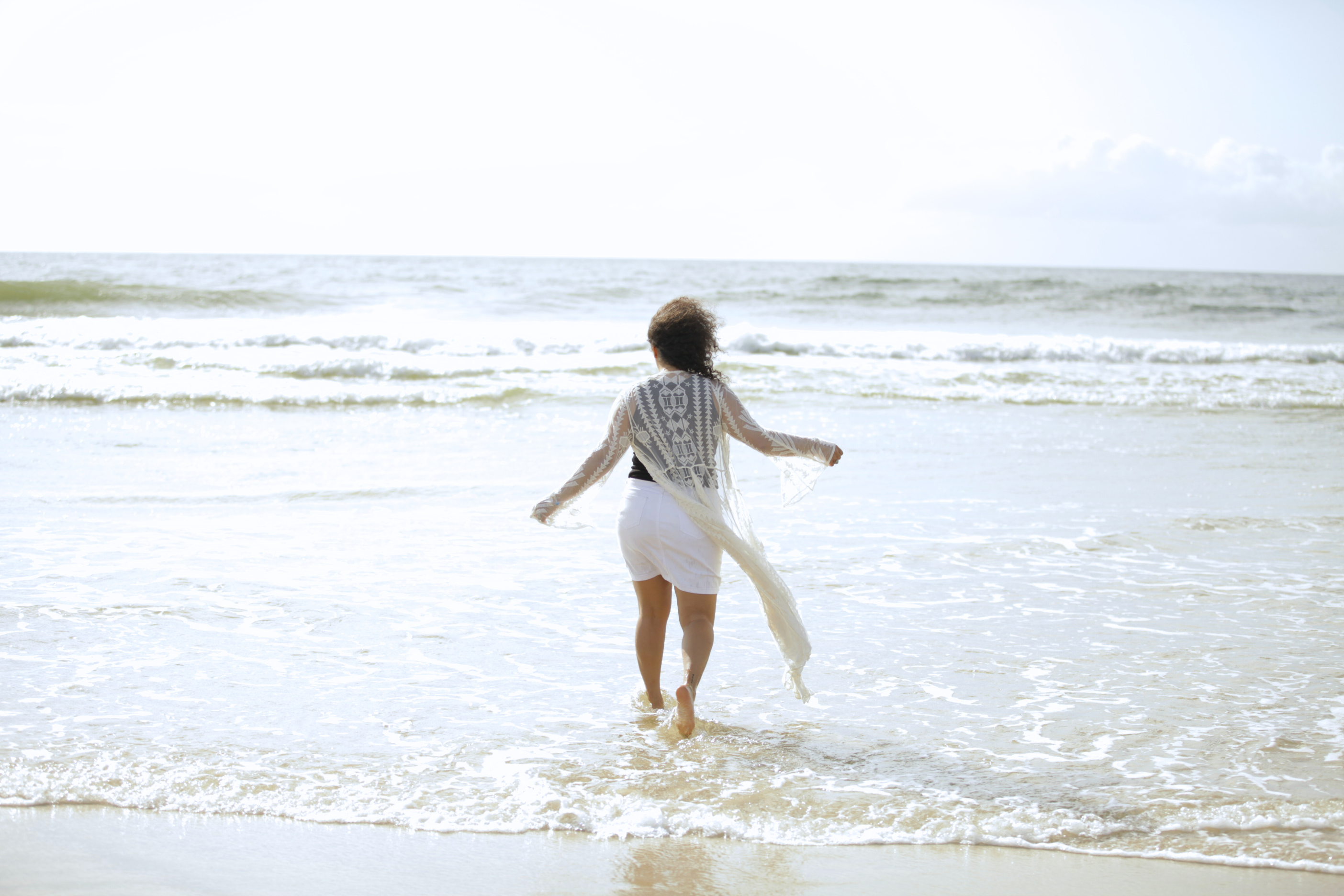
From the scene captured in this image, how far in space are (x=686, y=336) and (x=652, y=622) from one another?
109cm

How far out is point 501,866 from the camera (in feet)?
9.43

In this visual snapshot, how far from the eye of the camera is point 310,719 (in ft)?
12.6

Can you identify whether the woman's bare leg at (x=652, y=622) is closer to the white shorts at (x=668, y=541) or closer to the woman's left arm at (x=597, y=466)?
the white shorts at (x=668, y=541)

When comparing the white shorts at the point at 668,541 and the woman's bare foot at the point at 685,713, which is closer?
the woman's bare foot at the point at 685,713

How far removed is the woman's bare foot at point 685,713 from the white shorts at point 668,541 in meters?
0.37

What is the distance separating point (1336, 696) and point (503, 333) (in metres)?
20.3

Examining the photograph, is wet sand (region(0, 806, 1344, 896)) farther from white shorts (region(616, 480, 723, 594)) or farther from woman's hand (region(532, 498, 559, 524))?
woman's hand (region(532, 498, 559, 524))

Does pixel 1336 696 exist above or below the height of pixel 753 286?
below

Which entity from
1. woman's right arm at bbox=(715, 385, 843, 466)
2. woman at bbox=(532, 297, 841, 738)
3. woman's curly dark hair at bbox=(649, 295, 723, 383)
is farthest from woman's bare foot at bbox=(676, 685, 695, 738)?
woman's curly dark hair at bbox=(649, 295, 723, 383)

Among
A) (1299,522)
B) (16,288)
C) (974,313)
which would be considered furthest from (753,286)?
(1299,522)

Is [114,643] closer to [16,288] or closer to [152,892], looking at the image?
[152,892]

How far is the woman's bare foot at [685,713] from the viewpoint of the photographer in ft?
11.8

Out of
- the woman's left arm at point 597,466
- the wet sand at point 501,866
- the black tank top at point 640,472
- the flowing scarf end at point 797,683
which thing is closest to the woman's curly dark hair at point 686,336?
the woman's left arm at point 597,466

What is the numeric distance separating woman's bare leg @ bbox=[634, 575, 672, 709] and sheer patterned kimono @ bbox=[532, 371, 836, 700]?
30 cm
